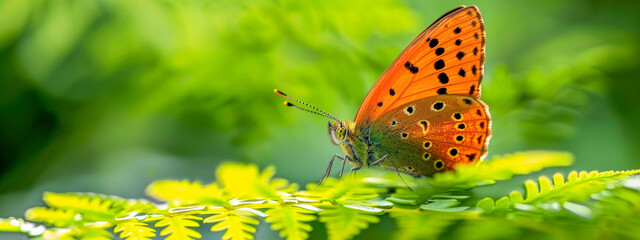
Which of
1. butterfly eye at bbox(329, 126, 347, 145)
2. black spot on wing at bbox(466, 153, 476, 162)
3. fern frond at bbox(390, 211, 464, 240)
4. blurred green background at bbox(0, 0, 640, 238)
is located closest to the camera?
fern frond at bbox(390, 211, 464, 240)

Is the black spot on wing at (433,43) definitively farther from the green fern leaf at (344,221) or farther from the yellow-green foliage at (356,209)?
the green fern leaf at (344,221)

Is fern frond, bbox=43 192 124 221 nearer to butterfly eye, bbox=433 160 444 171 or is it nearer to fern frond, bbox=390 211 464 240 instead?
fern frond, bbox=390 211 464 240

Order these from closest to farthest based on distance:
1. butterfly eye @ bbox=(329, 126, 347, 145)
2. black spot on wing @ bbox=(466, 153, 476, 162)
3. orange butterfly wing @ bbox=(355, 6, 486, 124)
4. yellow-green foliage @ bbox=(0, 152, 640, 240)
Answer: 1. yellow-green foliage @ bbox=(0, 152, 640, 240)
2. orange butterfly wing @ bbox=(355, 6, 486, 124)
3. black spot on wing @ bbox=(466, 153, 476, 162)
4. butterfly eye @ bbox=(329, 126, 347, 145)

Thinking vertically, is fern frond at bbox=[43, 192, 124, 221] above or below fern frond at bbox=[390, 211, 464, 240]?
above

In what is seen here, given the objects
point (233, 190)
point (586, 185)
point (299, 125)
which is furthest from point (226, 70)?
point (586, 185)

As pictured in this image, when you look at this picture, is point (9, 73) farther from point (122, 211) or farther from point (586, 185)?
point (586, 185)

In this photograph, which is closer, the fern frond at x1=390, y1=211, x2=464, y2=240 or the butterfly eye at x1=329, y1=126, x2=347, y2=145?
the fern frond at x1=390, y1=211, x2=464, y2=240

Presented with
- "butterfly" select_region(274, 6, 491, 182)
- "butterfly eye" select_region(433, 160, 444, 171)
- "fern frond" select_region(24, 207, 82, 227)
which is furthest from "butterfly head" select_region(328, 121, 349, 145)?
"fern frond" select_region(24, 207, 82, 227)

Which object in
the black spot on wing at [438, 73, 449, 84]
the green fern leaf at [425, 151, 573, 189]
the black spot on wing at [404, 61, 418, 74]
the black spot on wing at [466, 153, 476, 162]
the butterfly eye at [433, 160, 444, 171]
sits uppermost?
the black spot on wing at [404, 61, 418, 74]
